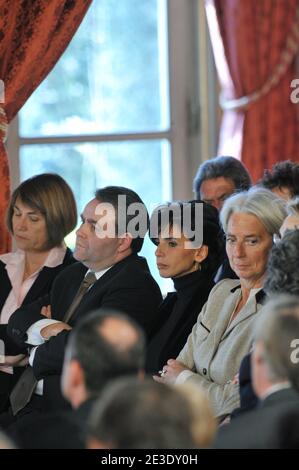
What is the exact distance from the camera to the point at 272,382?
2.38m

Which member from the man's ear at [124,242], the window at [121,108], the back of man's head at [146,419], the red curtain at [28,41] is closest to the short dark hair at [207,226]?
the man's ear at [124,242]

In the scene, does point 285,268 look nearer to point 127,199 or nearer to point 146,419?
point 127,199

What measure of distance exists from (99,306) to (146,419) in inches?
81.0

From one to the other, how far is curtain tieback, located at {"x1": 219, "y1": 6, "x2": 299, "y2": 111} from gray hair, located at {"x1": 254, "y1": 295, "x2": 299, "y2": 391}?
316cm

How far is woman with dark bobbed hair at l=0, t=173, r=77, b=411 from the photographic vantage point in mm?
4305

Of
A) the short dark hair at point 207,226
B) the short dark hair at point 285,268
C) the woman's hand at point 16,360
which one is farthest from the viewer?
the woman's hand at point 16,360

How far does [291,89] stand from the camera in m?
5.44

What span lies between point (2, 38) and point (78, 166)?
0.92 m

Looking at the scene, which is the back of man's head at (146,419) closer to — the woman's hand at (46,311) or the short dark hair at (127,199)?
the short dark hair at (127,199)

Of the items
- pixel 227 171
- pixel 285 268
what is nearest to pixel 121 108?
pixel 227 171

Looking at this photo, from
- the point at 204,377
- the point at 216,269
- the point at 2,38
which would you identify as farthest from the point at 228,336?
the point at 2,38

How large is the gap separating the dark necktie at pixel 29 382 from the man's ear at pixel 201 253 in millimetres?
460

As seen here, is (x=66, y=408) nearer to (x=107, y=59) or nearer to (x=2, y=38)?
(x=2, y=38)

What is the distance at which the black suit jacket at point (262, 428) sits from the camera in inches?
87.8
